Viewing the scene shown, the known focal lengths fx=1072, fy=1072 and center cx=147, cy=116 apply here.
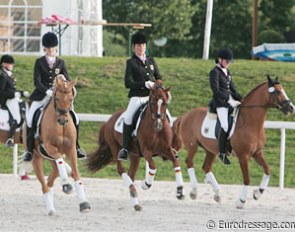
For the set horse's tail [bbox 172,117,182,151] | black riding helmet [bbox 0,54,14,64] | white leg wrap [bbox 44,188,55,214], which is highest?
black riding helmet [bbox 0,54,14,64]

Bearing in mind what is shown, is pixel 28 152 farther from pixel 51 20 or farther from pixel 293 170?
pixel 51 20

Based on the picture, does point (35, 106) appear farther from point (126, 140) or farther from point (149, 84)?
point (149, 84)

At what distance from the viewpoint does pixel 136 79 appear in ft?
55.5

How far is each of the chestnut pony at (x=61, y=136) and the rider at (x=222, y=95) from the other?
2907 mm

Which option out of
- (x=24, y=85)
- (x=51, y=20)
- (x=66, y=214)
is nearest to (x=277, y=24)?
(x=51, y=20)

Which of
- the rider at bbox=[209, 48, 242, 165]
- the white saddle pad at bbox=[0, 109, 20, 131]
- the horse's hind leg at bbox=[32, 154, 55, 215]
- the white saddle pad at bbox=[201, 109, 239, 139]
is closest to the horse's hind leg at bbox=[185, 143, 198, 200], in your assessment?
the white saddle pad at bbox=[201, 109, 239, 139]

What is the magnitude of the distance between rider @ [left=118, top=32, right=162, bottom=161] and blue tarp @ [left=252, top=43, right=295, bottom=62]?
19.0m

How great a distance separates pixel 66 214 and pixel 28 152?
1156mm

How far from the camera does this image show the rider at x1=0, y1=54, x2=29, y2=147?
20609 millimetres

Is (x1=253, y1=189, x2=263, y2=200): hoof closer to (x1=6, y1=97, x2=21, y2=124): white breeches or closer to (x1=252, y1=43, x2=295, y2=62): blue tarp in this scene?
(x1=6, y1=97, x2=21, y2=124): white breeches

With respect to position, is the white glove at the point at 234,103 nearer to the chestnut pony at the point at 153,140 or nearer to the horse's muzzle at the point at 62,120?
the chestnut pony at the point at 153,140

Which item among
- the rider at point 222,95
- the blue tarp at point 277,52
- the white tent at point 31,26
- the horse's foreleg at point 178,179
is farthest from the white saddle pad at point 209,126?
the blue tarp at point 277,52

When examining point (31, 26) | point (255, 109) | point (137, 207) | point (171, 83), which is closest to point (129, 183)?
point (137, 207)

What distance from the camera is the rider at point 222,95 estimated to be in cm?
1717
